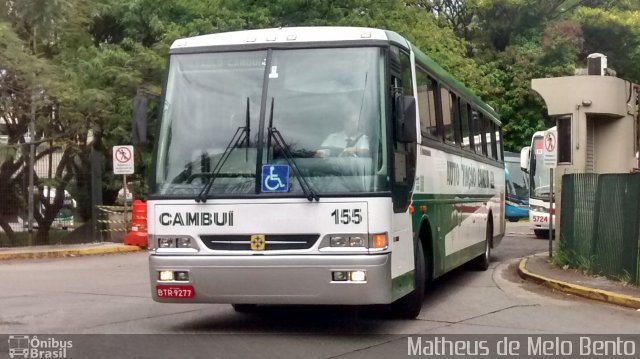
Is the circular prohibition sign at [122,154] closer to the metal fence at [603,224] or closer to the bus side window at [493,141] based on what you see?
the bus side window at [493,141]

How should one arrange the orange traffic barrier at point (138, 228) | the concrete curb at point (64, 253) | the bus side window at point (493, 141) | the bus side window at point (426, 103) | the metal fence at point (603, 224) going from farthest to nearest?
the orange traffic barrier at point (138, 228) < the concrete curb at point (64, 253) < the bus side window at point (493, 141) < the metal fence at point (603, 224) < the bus side window at point (426, 103)

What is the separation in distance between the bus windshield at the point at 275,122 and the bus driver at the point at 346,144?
0.01 m

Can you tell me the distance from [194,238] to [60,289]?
18.8 feet

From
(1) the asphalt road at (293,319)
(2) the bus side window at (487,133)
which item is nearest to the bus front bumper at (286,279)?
(1) the asphalt road at (293,319)

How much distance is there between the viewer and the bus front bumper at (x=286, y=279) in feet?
25.9

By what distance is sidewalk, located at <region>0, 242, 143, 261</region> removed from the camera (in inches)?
776

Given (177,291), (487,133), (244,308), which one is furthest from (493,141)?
(177,291)

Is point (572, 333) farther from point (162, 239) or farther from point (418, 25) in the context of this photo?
point (418, 25)

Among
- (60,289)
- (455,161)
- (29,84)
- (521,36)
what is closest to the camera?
(455,161)

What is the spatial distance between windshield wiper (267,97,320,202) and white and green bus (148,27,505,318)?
0.03 feet

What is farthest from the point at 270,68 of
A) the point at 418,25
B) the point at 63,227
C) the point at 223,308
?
the point at 63,227

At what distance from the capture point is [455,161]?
11977mm

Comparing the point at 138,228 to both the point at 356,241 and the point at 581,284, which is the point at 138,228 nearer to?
the point at 581,284

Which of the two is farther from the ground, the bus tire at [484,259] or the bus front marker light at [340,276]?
the bus front marker light at [340,276]
